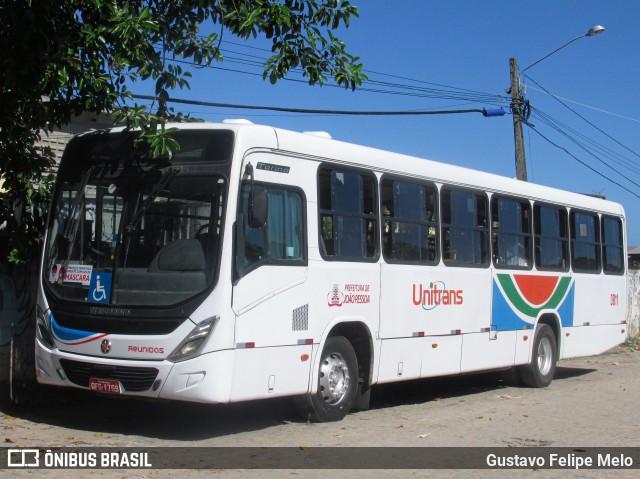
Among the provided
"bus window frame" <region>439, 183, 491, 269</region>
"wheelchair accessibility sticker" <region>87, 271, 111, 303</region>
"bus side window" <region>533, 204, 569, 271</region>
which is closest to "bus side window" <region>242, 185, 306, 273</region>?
"wheelchair accessibility sticker" <region>87, 271, 111, 303</region>

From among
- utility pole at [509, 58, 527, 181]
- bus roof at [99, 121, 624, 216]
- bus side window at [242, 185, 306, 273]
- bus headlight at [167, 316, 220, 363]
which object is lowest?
bus headlight at [167, 316, 220, 363]

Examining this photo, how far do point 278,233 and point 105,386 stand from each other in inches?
93.6

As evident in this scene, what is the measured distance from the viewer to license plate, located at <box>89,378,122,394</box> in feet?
28.8

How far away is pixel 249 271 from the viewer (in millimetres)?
8906

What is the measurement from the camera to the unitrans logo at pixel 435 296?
38.0 feet

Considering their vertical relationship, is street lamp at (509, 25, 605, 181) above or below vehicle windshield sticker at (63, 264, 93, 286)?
above

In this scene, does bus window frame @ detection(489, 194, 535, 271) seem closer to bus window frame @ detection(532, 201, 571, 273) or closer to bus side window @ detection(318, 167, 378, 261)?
bus window frame @ detection(532, 201, 571, 273)

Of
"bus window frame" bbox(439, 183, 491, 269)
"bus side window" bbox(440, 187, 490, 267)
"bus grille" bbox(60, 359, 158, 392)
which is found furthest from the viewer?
"bus side window" bbox(440, 187, 490, 267)

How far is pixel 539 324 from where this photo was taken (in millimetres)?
14859

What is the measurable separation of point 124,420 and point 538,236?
26.3ft

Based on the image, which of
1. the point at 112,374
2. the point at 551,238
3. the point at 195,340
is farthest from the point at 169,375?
the point at 551,238

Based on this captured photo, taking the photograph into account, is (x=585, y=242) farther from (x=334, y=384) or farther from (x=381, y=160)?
(x=334, y=384)

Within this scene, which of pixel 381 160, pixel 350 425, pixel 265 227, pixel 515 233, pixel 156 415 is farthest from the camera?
pixel 515 233

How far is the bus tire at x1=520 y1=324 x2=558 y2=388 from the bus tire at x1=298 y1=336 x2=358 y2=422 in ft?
17.2
